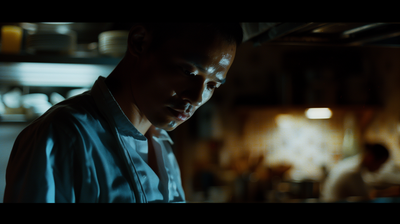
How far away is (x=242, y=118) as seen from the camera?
2.82 metres

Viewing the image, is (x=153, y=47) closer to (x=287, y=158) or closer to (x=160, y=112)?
(x=160, y=112)

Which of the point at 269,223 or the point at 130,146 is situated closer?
the point at 269,223

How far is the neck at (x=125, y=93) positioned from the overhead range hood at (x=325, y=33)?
29cm

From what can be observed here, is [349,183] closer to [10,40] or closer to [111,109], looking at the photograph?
[111,109]

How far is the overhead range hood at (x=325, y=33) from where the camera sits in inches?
25.1

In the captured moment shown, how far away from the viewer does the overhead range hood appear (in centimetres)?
64

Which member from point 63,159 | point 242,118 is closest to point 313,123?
point 242,118

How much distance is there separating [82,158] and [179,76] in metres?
0.24

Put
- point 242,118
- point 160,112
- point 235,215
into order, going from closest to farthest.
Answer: point 235,215, point 160,112, point 242,118

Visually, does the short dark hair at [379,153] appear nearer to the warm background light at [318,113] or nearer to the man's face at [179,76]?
the warm background light at [318,113]

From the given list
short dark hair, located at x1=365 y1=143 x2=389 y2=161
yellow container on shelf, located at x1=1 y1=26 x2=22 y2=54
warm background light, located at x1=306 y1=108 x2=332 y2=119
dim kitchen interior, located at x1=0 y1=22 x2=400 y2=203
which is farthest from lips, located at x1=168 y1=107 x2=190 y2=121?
warm background light, located at x1=306 y1=108 x2=332 y2=119

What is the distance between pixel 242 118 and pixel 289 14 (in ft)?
7.55

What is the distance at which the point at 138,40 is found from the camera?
604 mm

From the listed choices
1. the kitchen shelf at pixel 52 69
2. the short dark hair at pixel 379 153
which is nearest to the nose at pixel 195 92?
the kitchen shelf at pixel 52 69
